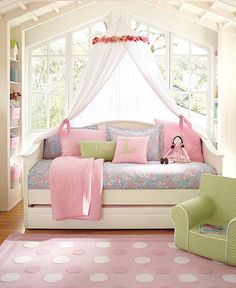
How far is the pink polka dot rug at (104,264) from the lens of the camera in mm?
3086

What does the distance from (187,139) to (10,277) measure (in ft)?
8.96

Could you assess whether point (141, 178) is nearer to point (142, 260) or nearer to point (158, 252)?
point (158, 252)

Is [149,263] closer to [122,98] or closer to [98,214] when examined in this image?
[98,214]

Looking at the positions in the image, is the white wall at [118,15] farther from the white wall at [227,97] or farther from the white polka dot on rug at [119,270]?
the white polka dot on rug at [119,270]

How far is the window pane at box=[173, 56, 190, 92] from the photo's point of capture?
6148 mm

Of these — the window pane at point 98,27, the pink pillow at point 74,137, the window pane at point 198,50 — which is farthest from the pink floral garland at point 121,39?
the window pane at point 198,50

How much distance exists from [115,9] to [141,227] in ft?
10.0

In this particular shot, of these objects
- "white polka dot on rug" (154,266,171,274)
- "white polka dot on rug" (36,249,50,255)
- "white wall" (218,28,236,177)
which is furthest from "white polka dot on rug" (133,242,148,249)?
"white wall" (218,28,236,177)

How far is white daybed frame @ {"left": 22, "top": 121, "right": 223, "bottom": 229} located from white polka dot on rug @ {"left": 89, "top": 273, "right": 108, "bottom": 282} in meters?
1.21

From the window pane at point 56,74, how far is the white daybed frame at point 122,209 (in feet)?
6.69

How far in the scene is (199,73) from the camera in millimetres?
6168

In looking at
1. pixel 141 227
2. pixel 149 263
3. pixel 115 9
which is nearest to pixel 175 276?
pixel 149 263

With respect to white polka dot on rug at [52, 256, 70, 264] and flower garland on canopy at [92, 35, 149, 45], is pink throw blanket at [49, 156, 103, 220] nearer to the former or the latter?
white polka dot on rug at [52, 256, 70, 264]

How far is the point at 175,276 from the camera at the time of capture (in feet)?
10.5
